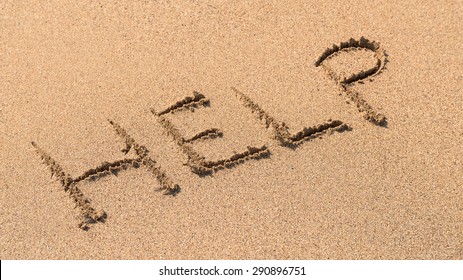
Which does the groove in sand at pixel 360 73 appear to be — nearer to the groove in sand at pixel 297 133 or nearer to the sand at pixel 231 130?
the sand at pixel 231 130

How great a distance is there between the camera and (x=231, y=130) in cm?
282

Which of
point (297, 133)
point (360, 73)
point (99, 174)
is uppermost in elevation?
point (360, 73)

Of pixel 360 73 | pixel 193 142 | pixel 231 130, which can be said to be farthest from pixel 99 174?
pixel 360 73

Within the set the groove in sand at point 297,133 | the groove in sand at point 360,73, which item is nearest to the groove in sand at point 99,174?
the groove in sand at point 297,133

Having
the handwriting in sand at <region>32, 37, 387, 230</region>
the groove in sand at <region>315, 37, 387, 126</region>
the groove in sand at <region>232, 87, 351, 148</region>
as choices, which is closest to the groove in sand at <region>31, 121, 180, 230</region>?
the handwriting in sand at <region>32, 37, 387, 230</region>

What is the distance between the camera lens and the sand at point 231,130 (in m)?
2.54

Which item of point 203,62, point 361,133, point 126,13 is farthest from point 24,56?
point 361,133

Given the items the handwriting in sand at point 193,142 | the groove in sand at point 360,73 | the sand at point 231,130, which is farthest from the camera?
the groove in sand at point 360,73

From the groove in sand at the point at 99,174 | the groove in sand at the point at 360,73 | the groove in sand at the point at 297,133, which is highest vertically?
the groove in sand at the point at 360,73

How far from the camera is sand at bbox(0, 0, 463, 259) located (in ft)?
8.34

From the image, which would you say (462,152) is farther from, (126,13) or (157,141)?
(126,13)

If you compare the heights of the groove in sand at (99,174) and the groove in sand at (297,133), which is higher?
the groove in sand at (297,133)

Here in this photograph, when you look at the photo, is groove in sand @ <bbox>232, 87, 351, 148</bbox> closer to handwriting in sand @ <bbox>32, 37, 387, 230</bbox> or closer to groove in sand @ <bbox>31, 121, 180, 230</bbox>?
handwriting in sand @ <bbox>32, 37, 387, 230</bbox>

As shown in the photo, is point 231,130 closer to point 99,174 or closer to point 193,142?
point 193,142
